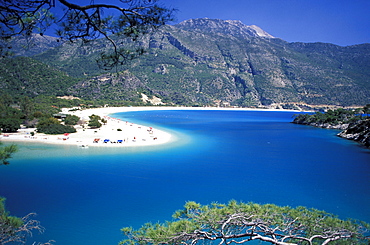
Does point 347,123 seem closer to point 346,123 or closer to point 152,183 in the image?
point 346,123

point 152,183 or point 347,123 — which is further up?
point 347,123

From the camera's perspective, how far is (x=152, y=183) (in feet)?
58.1

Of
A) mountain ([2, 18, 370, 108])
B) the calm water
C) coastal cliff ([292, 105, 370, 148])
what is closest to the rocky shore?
coastal cliff ([292, 105, 370, 148])

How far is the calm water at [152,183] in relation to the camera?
1211 cm

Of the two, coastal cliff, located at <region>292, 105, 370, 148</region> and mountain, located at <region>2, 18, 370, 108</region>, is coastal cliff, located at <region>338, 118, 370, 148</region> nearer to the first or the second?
coastal cliff, located at <region>292, 105, 370, 148</region>

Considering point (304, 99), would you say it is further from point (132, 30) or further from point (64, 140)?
point (132, 30)

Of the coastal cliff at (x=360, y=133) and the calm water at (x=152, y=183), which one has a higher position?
the coastal cliff at (x=360, y=133)

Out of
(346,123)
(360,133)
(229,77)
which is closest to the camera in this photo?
(360,133)

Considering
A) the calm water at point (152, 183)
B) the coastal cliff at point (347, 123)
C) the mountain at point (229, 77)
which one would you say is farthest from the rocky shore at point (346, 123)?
the mountain at point (229, 77)

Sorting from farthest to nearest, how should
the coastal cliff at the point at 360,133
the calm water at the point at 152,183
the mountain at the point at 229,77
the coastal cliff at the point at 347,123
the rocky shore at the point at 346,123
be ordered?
1. the mountain at the point at 229,77
2. the coastal cliff at the point at 347,123
3. the rocky shore at the point at 346,123
4. the coastal cliff at the point at 360,133
5. the calm water at the point at 152,183

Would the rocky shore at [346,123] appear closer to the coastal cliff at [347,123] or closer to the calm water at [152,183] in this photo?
the coastal cliff at [347,123]

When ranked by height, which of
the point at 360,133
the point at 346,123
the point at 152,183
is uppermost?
the point at 346,123

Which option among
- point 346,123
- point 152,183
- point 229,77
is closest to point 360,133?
point 346,123

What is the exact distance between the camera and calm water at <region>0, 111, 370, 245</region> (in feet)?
39.7
